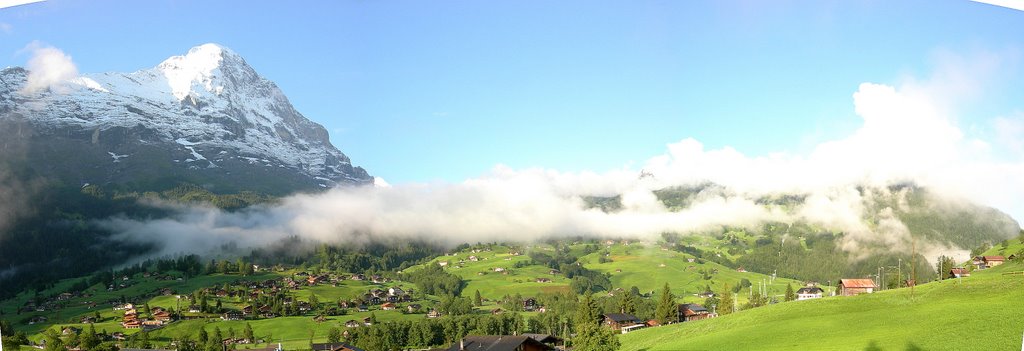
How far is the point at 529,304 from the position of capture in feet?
458

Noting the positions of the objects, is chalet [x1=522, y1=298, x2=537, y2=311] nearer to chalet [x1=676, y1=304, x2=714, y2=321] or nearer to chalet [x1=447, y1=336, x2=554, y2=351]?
chalet [x1=676, y1=304, x2=714, y2=321]

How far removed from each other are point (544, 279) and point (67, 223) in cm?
11934

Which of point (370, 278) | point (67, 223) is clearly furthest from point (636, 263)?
point (67, 223)

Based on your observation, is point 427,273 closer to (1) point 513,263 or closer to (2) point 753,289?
(1) point 513,263

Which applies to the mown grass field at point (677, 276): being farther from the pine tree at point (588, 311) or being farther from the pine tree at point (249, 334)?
the pine tree at point (249, 334)

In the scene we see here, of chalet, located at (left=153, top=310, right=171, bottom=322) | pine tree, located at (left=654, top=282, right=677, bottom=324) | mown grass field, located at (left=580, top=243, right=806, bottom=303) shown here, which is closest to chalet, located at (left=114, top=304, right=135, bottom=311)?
chalet, located at (left=153, top=310, right=171, bottom=322)

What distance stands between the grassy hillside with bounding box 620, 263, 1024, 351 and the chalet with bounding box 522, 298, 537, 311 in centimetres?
7623

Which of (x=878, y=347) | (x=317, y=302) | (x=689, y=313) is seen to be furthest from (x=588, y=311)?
(x=317, y=302)

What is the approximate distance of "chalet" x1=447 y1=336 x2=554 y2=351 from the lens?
Result: 54781mm

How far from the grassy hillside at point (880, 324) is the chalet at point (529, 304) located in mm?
76226

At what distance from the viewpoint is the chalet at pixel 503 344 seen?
54.8 m

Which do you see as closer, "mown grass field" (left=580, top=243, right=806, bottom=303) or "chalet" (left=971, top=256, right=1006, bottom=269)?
"chalet" (left=971, top=256, right=1006, bottom=269)

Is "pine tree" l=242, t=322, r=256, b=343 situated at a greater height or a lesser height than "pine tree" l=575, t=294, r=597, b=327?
lesser

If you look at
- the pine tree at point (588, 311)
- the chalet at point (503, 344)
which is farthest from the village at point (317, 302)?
the chalet at point (503, 344)
